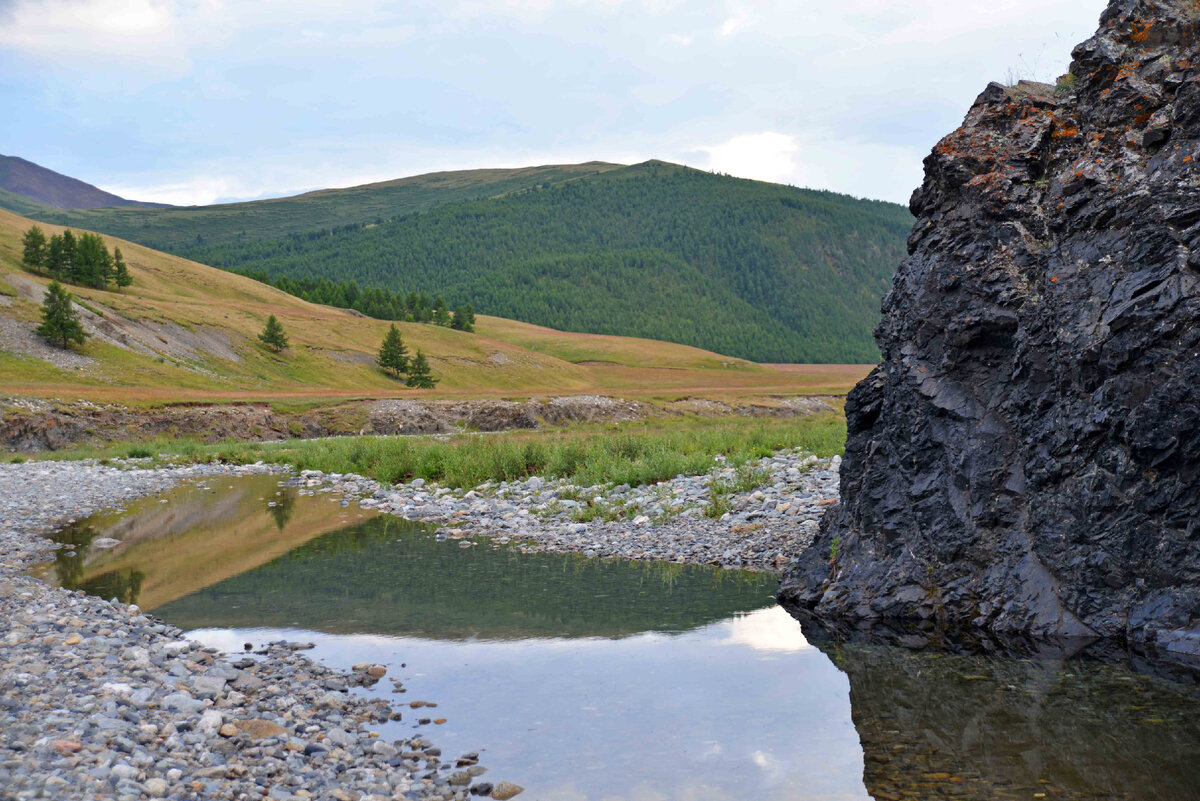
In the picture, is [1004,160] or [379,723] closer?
[379,723]

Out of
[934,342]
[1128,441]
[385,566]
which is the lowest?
[385,566]

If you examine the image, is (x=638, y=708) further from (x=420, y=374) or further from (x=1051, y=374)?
(x=420, y=374)

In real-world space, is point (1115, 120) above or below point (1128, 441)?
above

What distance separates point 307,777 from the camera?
595cm

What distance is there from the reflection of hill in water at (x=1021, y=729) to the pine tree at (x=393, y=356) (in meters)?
81.9

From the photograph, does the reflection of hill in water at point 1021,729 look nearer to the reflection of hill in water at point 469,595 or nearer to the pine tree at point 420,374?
the reflection of hill in water at point 469,595

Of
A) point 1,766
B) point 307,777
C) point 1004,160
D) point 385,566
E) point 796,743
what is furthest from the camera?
point 385,566

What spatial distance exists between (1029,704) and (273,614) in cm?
905

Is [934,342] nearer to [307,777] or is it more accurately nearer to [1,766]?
[307,777]

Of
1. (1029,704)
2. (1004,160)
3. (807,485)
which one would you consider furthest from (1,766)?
(807,485)

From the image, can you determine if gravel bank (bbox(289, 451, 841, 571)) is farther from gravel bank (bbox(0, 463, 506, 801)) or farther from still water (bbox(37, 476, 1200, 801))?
gravel bank (bbox(0, 463, 506, 801))

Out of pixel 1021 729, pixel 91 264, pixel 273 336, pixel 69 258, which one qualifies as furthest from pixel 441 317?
pixel 1021 729

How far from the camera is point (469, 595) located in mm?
12141

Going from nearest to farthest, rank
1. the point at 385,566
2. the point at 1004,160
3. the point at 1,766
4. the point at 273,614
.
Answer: the point at 1,766, the point at 1004,160, the point at 273,614, the point at 385,566
